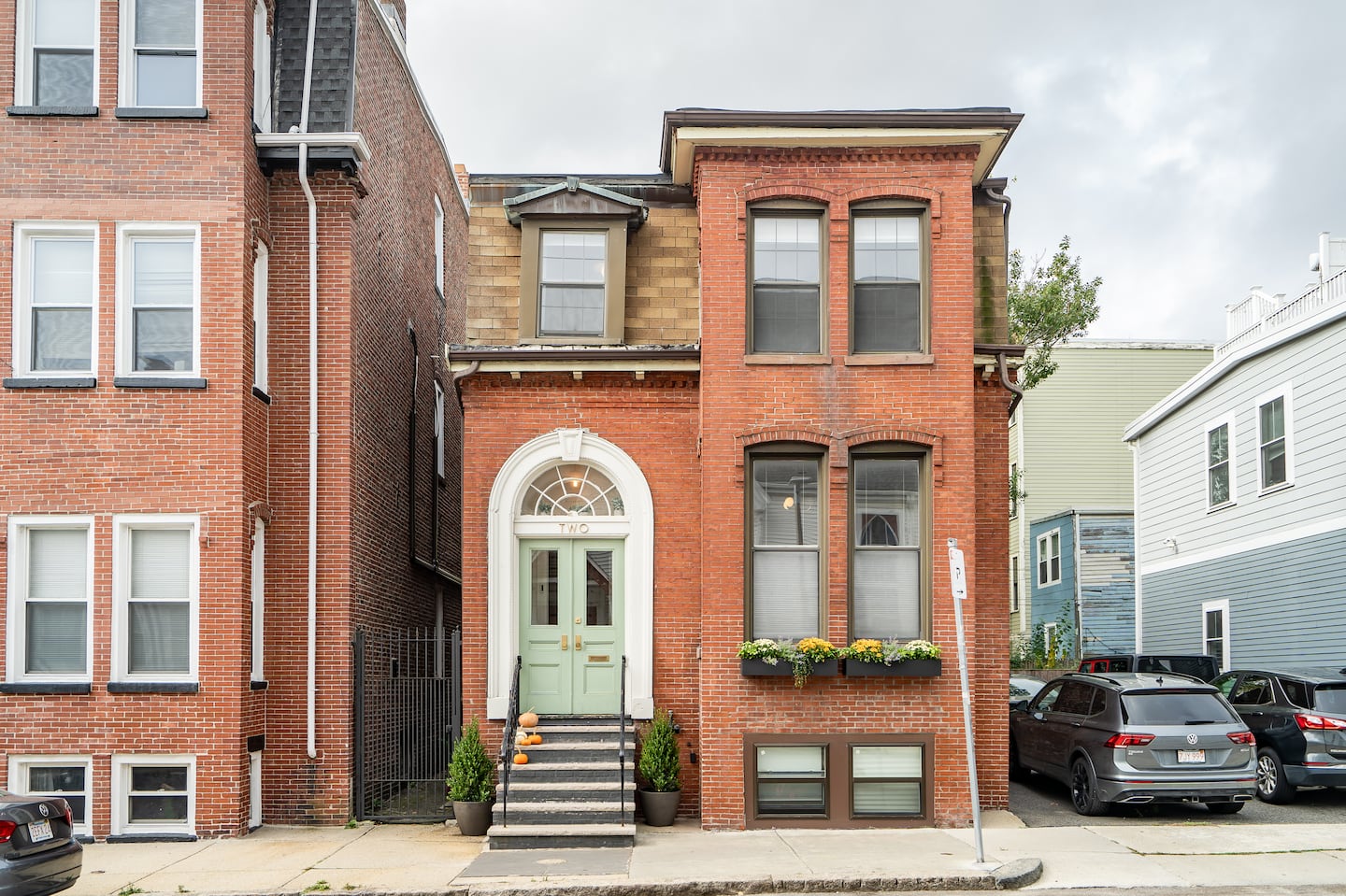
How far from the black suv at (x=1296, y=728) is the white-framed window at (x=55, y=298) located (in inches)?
570

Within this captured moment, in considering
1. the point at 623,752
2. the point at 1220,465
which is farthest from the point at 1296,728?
the point at 1220,465

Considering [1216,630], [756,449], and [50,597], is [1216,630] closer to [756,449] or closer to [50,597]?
[756,449]

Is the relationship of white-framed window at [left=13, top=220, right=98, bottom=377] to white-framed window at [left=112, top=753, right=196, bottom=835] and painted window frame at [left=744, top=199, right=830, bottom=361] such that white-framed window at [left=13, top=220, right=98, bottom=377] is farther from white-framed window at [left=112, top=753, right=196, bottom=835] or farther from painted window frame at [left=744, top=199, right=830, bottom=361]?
painted window frame at [left=744, top=199, right=830, bottom=361]

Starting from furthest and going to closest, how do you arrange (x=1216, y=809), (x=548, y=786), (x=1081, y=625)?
(x=1081, y=625) → (x=1216, y=809) → (x=548, y=786)

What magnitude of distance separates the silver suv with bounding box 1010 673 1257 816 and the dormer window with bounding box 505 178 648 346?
7.28 meters

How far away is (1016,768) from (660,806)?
634 centimetres

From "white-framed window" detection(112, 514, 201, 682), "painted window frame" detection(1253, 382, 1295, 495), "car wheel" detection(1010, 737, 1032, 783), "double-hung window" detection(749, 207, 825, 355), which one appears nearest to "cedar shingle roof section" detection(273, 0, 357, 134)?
"white-framed window" detection(112, 514, 201, 682)

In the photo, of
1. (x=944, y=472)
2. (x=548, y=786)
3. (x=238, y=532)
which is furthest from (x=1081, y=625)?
(x=238, y=532)

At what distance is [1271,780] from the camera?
1517 centimetres

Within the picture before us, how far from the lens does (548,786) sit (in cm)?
1360

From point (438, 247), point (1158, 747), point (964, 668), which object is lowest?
point (1158, 747)

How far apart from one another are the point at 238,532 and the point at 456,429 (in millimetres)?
8883

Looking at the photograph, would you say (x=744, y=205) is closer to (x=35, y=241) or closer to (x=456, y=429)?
(x=35, y=241)

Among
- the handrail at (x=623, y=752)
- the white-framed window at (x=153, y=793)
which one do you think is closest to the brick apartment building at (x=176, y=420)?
the white-framed window at (x=153, y=793)
